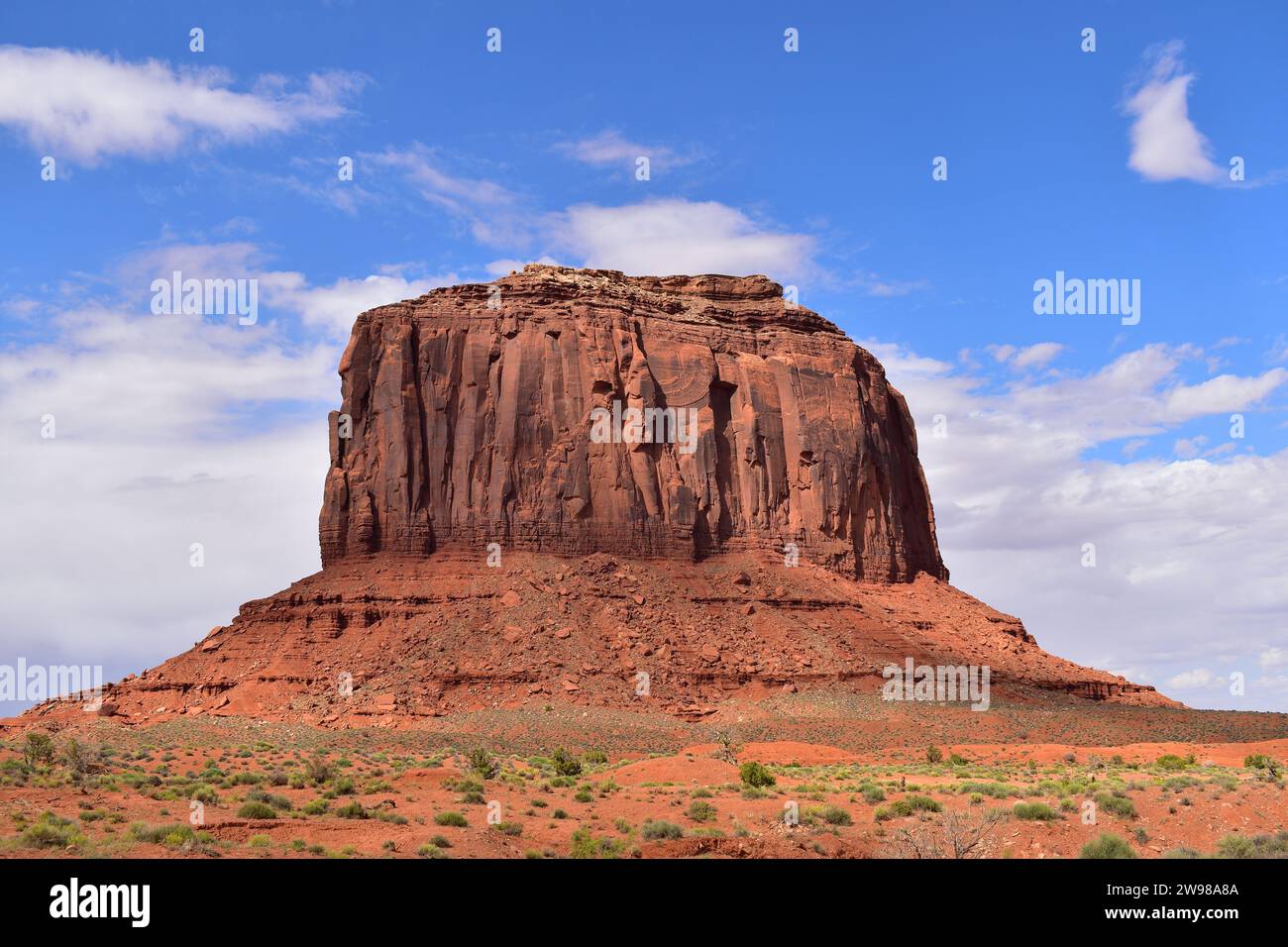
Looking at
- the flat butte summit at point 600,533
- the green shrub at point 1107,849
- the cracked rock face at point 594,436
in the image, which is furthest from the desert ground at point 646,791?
the cracked rock face at point 594,436

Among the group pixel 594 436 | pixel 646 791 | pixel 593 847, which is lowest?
pixel 646 791

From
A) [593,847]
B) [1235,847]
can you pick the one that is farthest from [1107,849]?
[593,847]

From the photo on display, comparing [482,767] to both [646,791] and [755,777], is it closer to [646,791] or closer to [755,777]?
[646,791]

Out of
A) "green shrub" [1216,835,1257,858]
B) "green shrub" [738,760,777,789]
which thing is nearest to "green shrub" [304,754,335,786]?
"green shrub" [738,760,777,789]

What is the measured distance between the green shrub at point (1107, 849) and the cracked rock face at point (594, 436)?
55.8 metres

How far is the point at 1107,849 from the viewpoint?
1934 cm

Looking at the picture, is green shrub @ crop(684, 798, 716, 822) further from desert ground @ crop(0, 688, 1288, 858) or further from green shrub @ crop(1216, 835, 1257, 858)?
green shrub @ crop(1216, 835, 1257, 858)

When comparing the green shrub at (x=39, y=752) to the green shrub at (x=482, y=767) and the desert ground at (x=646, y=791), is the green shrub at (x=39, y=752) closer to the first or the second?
the desert ground at (x=646, y=791)

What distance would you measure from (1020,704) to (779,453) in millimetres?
25213

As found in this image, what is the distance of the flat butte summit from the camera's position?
64250 millimetres

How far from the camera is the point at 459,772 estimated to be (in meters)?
36.6

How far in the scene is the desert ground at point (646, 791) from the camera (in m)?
20.7

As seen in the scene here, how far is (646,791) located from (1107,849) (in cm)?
1392
